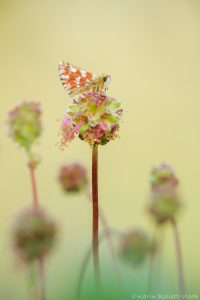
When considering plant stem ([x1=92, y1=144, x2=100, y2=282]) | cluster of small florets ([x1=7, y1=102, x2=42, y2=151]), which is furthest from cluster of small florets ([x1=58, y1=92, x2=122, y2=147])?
cluster of small florets ([x1=7, y1=102, x2=42, y2=151])

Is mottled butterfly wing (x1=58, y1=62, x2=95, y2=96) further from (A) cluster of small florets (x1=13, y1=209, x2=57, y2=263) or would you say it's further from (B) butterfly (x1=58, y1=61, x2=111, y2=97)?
(A) cluster of small florets (x1=13, y1=209, x2=57, y2=263)

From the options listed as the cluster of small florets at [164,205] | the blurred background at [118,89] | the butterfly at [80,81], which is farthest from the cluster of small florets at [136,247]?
the blurred background at [118,89]

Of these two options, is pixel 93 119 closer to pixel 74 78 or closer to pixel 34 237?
pixel 74 78

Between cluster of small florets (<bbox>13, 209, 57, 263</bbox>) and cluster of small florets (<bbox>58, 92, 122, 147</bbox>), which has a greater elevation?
cluster of small florets (<bbox>58, 92, 122, 147</bbox>)

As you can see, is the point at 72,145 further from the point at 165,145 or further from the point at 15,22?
the point at 15,22

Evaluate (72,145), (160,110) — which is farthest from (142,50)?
(72,145)

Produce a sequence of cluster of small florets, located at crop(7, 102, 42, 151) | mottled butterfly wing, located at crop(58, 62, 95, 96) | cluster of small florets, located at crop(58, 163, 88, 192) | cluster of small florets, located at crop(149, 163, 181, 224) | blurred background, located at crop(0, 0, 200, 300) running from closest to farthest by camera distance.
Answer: cluster of small florets, located at crop(149, 163, 181, 224) → cluster of small florets, located at crop(7, 102, 42, 151) → cluster of small florets, located at crop(58, 163, 88, 192) → mottled butterfly wing, located at crop(58, 62, 95, 96) → blurred background, located at crop(0, 0, 200, 300)
